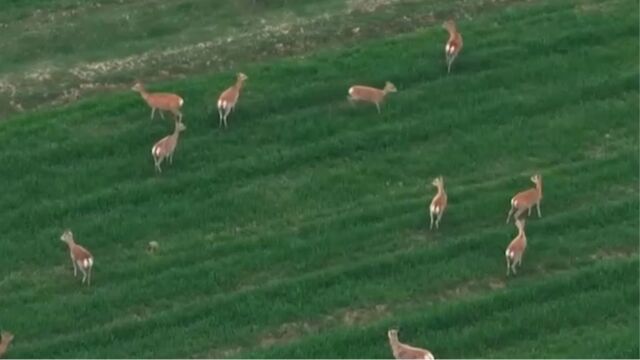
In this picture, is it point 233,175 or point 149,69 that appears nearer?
point 233,175

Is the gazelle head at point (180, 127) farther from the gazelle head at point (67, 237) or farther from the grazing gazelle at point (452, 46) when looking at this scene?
the grazing gazelle at point (452, 46)

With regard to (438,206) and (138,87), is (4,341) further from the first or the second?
(138,87)

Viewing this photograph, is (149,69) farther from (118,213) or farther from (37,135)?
(118,213)

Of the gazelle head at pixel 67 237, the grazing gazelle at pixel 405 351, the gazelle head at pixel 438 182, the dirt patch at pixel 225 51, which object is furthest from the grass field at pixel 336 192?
the grazing gazelle at pixel 405 351

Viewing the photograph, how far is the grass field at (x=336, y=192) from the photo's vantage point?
21.5m

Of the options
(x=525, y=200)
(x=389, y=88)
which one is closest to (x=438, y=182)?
(x=525, y=200)

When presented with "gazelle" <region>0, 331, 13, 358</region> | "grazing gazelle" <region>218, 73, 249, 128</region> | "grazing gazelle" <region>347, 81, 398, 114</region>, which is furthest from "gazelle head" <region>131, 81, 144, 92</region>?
"gazelle" <region>0, 331, 13, 358</region>

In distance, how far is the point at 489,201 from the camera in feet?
81.1

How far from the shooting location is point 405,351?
19.4 meters

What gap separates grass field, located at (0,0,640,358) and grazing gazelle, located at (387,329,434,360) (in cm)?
86

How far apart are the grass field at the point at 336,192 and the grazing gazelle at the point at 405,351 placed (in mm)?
861

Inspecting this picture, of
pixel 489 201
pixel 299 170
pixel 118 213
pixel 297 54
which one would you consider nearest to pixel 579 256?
A: pixel 489 201

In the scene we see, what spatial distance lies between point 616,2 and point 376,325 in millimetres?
13731

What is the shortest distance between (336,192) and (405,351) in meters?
6.46
